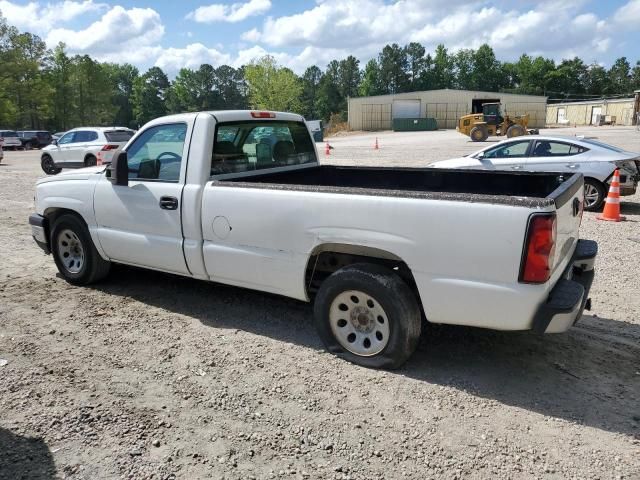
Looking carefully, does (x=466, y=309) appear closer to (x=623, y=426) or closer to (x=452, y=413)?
(x=452, y=413)

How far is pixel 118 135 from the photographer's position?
18.7 metres

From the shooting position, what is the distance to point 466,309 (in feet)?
11.3

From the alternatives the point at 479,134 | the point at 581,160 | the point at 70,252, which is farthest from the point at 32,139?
the point at 581,160

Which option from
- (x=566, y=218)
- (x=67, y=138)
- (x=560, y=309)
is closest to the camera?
(x=560, y=309)

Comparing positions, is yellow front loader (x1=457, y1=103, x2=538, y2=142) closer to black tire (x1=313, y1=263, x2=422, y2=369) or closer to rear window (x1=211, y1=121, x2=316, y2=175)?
rear window (x1=211, y1=121, x2=316, y2=175)

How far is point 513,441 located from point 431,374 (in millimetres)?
862

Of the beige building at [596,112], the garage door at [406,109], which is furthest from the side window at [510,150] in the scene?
the beige building at [596,112]

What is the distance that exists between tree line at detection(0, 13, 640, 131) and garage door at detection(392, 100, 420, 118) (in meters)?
18.6

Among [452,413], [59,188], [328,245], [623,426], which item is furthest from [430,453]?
[59,188]

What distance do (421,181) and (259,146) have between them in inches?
67.6

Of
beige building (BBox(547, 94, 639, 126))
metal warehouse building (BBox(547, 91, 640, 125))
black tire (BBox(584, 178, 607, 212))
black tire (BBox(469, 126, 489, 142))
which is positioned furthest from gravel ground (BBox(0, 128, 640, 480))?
beige building (BBox(547, 94, 639, 126))

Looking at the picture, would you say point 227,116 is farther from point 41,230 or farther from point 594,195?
point 594,195

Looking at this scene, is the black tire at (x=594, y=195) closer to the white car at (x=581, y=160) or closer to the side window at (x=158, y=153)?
the white car at (x=581, y=160)

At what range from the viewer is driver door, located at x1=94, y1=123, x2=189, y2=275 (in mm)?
4709
